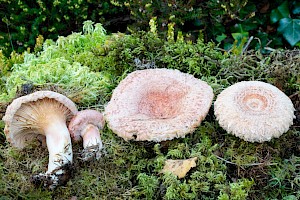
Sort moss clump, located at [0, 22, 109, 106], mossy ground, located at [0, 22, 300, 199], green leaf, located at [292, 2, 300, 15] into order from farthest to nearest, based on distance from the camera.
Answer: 1. green leaf, located at [292, 2, 300, 15]
2. moss clump, located at [0, 22, 109, 106]
3. mossy ground, located at [0, 22, 300, 199]

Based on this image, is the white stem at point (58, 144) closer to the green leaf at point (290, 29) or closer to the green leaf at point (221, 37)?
the green leaf at point (221, 37)

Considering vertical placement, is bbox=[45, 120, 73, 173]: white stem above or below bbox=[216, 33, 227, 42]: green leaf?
below

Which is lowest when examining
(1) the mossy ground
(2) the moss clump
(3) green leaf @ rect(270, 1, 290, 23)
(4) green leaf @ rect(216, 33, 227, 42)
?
(1) the mossy ground

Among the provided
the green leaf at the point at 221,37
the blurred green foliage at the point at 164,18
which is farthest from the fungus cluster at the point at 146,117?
the green leaf at the point at 221,37

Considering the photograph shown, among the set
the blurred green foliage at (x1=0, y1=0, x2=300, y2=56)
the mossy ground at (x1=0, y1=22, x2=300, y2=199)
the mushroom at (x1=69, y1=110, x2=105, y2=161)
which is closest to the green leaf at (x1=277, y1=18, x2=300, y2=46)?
the blurred green foliage at (x1=0, y1=0, x2=300, y2=56)

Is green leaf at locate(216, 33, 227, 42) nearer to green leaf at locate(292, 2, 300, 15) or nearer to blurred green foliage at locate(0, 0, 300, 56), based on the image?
blurred green foliage at locate(0, 0, 300, 56)

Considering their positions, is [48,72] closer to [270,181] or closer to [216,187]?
[216,187]

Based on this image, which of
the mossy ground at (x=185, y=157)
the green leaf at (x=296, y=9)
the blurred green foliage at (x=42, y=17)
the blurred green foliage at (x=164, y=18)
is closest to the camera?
the mossy ground at (x=185, y=157)

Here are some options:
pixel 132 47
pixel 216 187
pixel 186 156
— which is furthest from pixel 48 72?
pixel 216 187
